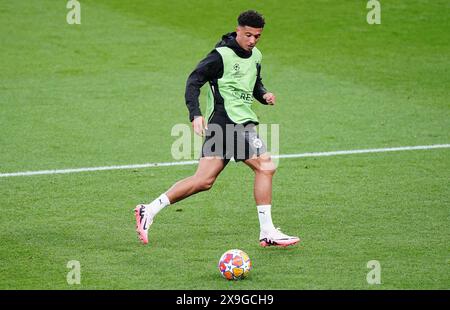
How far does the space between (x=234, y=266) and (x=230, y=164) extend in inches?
182

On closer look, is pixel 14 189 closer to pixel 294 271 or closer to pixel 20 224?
pixel 20 224

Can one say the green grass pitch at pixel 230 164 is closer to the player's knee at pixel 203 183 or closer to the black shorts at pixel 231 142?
the player's knee at pixel 203 183

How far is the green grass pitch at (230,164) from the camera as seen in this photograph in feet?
29.8

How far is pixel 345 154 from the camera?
13.3 metres

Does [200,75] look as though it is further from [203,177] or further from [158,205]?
[158,205]

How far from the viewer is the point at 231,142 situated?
964 cm

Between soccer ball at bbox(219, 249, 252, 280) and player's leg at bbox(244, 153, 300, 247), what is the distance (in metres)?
1.01

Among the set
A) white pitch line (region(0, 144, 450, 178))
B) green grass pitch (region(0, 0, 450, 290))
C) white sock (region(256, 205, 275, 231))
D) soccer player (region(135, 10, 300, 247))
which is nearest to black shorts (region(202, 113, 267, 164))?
soccer player (region(135, 10, 300, 247))

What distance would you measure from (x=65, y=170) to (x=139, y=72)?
→ 19.1 ft

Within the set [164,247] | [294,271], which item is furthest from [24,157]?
[294,271]

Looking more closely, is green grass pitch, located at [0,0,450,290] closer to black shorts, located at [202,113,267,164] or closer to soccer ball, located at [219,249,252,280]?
soccer ball, located at [219,249,252,280]

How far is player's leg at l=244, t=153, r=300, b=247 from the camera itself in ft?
31.3

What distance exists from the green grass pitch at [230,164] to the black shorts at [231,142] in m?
0.85

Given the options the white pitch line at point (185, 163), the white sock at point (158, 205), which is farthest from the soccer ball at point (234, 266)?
the white pitch line at point (185, 163)
